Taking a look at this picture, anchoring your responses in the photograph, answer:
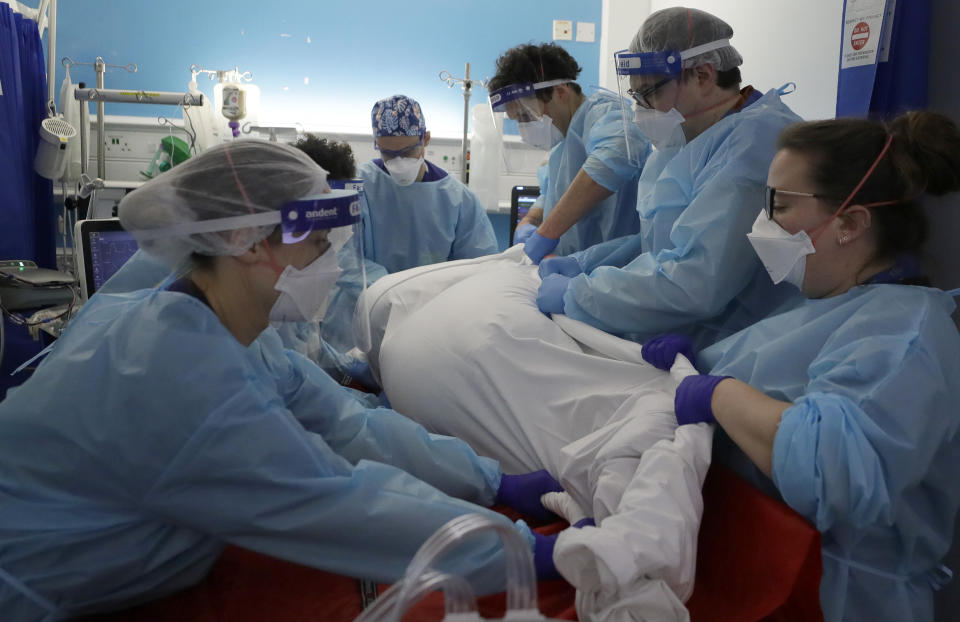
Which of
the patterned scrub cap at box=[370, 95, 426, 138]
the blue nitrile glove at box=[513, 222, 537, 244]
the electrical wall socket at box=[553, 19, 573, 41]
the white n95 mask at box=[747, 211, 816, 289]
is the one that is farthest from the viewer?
the electrical wall socket at box=[553, 19, 573, 41]

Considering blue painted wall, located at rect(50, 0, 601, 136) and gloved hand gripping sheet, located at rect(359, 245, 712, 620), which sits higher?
blue painted wall, located at rect(50, 0, 601, 136)

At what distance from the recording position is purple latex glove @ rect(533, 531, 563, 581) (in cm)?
124

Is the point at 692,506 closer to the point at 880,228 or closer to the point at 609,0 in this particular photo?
the point at 880,228

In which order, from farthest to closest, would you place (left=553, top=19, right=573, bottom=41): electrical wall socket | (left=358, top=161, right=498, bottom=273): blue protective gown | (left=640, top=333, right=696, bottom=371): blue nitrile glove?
(left=553, top=19, right=573, bottom=41): electrical wall socket, (left=358, top=161, right=498, bottom=273): blue protective gown, (left=640, top=333, right=696, bottom=371): blue nitrile glove

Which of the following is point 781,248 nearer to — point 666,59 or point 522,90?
point 666,59

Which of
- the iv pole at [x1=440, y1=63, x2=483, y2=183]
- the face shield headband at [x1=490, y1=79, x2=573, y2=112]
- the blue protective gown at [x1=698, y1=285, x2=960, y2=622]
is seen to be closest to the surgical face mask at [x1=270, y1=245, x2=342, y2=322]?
the blue protective gown at [x1=698, y1=285, x2=960, y2=622]

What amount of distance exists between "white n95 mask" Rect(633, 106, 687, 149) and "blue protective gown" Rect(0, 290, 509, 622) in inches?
46.4

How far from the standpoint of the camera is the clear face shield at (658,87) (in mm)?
1827

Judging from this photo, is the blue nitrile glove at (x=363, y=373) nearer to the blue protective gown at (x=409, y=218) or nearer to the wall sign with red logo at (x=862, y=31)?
the blue protective gown at (x=409, y=218)

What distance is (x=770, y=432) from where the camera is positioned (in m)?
1.16

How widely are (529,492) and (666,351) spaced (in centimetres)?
42

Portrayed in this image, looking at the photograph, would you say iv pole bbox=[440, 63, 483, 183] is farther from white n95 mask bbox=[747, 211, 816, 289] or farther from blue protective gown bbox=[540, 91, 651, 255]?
white n95 mask bbox=[747, 211, 816, 289]

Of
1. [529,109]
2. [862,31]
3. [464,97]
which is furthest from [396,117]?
[862,31]

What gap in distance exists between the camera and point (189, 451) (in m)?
1.10
